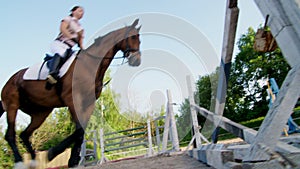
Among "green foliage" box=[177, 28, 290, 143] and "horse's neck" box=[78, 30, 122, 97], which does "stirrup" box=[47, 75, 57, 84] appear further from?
"green foliage" box=[177, 28, 290, 143]

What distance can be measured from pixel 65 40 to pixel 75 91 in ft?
2.45

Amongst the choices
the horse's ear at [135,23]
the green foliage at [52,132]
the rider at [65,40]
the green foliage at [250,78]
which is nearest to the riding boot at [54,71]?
the rider at [65,40]

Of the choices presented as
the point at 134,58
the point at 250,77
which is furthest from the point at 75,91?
the point at 250,77

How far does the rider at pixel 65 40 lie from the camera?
9.93 feet

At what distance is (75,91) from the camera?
9.93 ft

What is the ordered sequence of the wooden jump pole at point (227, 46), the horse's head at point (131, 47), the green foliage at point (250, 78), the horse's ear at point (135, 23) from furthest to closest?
the green foliage at point (250, 78)
the horse's ear at point (135, 23)
the horse's head at point (131, 47)
the wooden jump pole at point (227, 46)

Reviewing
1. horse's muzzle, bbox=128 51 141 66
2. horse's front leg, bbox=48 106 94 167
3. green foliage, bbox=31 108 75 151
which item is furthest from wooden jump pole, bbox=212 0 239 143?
green foliage, bbox=31 108 75 151

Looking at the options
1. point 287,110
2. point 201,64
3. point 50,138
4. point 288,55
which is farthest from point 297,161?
point 50,138

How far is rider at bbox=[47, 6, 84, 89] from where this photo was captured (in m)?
3.03

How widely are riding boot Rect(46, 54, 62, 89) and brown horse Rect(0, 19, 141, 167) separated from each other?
0.09m

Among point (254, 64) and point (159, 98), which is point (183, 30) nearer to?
point (159, 98)

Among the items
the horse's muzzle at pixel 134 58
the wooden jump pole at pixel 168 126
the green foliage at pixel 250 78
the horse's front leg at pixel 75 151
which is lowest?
the horse's front leg at pixel 75 151

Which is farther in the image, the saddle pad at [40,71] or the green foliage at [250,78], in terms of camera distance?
the green foliage at [250,78]

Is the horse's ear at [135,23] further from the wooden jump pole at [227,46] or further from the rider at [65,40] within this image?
the wooden jump pole at [227,46]
